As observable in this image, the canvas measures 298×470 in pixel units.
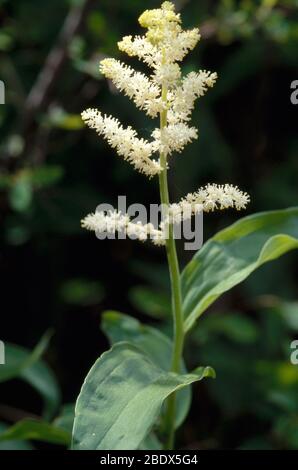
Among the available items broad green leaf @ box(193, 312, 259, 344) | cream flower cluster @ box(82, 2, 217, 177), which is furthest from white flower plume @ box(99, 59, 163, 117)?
broad green leaf @ box(193, 312, 259, 344)

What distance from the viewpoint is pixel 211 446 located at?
202cm

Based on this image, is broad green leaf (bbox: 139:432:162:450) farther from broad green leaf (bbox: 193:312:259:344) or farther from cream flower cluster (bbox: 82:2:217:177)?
broad green leaf (bbox: 193:312:259:344)

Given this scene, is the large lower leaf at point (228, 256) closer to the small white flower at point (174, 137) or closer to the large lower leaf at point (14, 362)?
the small white flower at point (174, 137)

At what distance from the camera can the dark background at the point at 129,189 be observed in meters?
2.14

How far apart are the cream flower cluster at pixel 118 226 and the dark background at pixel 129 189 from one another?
2.65 feet

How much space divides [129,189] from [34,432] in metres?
1.34

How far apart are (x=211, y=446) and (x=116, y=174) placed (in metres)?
1.07

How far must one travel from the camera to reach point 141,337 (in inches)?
63.1

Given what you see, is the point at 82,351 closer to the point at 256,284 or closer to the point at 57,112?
the point at 256,284

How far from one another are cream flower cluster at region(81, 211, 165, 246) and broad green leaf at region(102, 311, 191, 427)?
1.38 ft

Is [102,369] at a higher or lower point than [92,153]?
lower

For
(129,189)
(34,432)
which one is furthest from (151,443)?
(129,189)

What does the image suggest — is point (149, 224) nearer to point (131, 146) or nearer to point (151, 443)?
point (131, 146)
